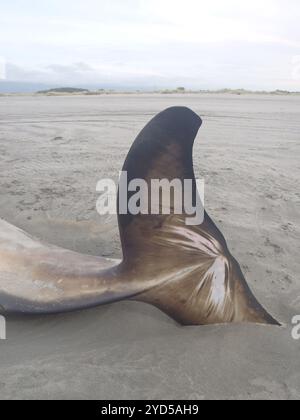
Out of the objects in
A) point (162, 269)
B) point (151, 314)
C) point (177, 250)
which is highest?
point (177, 250)

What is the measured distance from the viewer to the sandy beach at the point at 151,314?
2.11 meters

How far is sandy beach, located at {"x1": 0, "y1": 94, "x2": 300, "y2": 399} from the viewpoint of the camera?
6.93ft

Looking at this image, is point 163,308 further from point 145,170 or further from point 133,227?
point 145,170

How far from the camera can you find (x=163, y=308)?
95.6 inches

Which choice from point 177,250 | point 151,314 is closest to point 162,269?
point 177,250

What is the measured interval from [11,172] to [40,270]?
3.81 meters

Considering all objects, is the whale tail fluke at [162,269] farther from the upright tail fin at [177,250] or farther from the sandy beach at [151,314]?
the sandy beach at [151,314]

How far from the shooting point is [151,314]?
8.59 feet

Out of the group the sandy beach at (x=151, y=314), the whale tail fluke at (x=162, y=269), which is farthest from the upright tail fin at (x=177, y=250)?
the sandy beach at (x=151, y=314)

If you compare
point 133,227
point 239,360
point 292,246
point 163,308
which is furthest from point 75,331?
point 292,246

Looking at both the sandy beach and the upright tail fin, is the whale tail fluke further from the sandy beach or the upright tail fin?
the sandy beach

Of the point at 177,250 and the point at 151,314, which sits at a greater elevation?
the point at 177,250

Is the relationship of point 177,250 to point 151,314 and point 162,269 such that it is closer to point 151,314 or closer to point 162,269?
point 162,269

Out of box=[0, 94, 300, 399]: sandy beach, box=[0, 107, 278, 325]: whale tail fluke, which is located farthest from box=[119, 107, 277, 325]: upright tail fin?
box=[0, 94, 300, 399]: sandy beach
